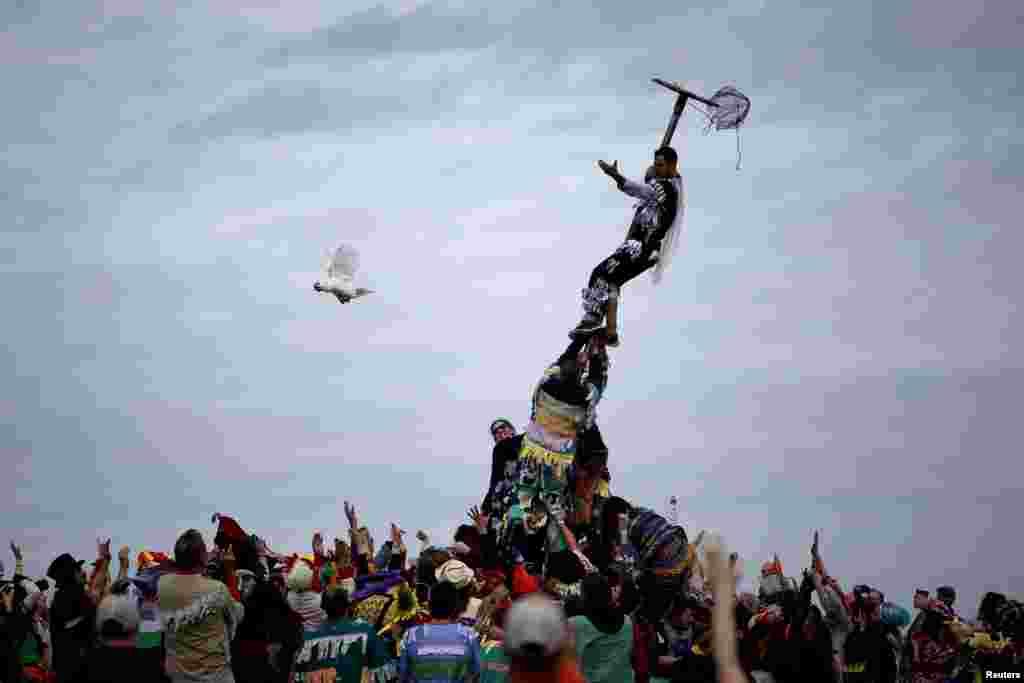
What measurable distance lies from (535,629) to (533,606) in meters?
0.11

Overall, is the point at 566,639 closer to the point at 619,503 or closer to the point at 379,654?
the point at 379,654

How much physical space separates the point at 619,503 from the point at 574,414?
5.21 feet

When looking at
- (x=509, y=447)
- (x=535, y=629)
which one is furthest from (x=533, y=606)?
(x=509, y=447)

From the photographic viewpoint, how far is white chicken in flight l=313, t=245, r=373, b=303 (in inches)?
739

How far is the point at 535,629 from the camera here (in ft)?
22.7

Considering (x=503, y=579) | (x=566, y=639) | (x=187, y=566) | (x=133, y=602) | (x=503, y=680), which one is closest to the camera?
(x=566, y=639)

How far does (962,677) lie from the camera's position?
18.4m

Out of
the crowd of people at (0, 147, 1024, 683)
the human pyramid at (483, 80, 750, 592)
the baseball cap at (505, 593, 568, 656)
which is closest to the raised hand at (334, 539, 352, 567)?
the crowd of people at (0, 147, 1024, 683)

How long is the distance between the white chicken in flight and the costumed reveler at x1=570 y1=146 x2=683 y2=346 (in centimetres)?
320

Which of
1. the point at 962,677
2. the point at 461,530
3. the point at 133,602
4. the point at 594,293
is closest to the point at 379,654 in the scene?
the point at 133,602

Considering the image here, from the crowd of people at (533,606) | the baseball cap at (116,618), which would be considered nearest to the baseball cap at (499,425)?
the crowd of people at (533,606)

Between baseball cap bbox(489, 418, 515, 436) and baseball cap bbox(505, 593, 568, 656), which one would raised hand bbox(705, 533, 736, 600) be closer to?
baseball cap bbox(505, 593, 568, 656)

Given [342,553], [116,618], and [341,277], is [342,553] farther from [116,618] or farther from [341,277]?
[116,618]

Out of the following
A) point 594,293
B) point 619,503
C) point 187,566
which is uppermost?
point 594,293
